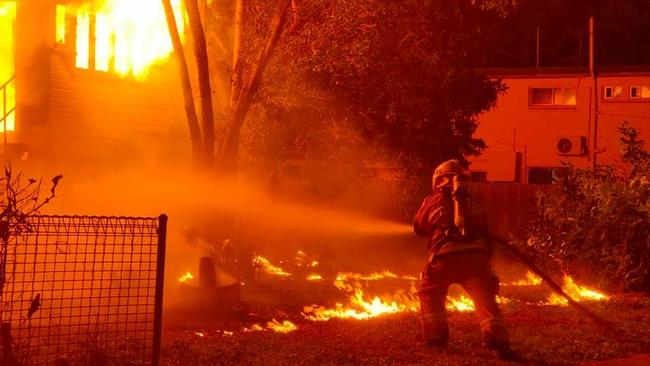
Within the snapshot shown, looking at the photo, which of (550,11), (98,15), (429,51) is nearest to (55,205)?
(98,15)

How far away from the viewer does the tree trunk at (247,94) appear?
37.9 ft

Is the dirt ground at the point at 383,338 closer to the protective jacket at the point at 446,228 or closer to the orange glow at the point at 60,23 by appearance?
the protective jacket at the point at 446,228

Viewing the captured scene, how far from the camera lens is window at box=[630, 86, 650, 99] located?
3070 centimetres

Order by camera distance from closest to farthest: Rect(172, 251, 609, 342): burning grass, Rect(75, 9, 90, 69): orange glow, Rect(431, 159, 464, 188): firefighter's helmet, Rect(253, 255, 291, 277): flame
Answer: Rect(431, 159, 464, 188): firefighter's helmet, Rect(172, 251, 609, 342): burning grass, Rect(253, 255, 291, 277): flame, Rect(75, 9, 90, 69): orange glow

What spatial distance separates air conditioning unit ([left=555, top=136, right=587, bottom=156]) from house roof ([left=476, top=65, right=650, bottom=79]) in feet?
8.19

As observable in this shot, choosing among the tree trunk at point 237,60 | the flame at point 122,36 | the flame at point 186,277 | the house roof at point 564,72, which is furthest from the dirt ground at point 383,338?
the house roof at point 564,72

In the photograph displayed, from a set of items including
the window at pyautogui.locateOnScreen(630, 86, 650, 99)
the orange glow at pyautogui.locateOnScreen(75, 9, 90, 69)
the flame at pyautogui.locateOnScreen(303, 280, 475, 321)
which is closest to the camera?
the flame at pyautogui.locateOnScreen(303, 280, 475, 321)

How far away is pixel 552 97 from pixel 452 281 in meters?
26.0

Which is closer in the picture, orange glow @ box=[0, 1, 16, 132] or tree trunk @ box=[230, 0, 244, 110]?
tree trunk @ box=[230, 0, 244, 110]

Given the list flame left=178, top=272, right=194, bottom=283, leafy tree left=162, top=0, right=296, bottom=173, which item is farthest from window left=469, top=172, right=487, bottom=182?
flame left=178, top=272, right=194, bottom=283

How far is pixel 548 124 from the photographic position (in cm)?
3219

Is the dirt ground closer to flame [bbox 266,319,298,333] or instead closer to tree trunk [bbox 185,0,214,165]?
flame [bbox 266,319,298,333]

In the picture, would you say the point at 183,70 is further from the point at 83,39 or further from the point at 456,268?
the point at 456,268

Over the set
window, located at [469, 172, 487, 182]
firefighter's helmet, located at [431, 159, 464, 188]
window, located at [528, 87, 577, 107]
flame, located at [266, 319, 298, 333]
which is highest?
window, located at [528, 87, 577, 107]
